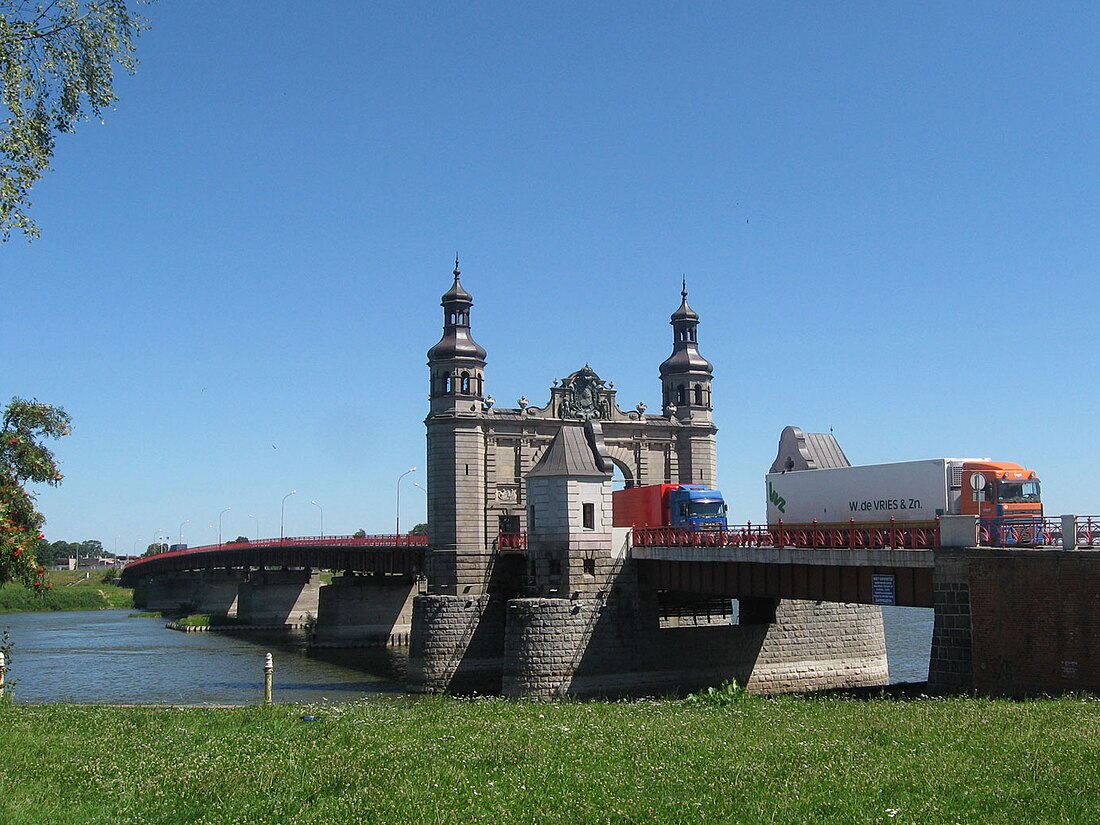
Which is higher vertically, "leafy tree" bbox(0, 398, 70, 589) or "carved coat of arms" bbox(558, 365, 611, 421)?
"carved coat of arms" bbox(558, 365, 611, 421)

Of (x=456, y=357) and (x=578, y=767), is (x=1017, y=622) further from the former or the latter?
(x=456, y=357)

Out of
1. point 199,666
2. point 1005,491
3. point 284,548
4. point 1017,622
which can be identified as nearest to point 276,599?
point 284,548

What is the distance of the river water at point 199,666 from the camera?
51656 millimetres

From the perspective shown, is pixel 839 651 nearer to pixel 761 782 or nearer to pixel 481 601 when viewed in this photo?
pixel 481 601

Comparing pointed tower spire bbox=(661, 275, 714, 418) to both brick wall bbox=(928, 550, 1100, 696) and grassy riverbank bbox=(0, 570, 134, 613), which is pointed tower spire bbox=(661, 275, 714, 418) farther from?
grassy riverbank bbox=(0, 570, 134, 613)

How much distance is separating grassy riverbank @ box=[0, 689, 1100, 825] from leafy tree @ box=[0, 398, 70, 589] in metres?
3.54

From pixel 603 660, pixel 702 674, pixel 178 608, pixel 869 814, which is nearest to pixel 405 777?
pixel 869 814

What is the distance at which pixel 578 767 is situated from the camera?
59.6 ft

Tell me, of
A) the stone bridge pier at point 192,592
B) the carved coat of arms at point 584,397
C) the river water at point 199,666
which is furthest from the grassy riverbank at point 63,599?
the carved coat of arms at point 584,397

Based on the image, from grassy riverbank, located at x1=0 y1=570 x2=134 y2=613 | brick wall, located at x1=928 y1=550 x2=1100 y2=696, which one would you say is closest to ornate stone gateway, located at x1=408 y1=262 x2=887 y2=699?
brick wall, located at x1=928 y1=550 x2=1100 y2=696

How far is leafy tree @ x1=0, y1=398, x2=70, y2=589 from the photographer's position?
24109 mm

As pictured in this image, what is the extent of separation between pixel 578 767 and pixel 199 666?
57.1 meters

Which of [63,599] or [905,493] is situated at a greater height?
[905,493]

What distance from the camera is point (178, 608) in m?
132
